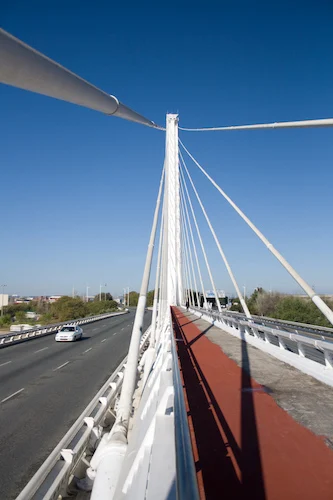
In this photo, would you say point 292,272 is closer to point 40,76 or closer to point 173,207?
point 40,76

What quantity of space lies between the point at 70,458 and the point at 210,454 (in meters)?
5.94

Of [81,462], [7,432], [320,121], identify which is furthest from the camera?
[7,432]

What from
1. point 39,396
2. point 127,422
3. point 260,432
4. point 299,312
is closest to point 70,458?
point 127,422

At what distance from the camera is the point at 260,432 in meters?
4.16

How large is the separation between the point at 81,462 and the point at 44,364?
12365mm

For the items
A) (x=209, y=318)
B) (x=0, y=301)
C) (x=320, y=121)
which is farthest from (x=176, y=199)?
(x=0, y=301)

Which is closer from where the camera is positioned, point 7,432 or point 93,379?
point 7,432

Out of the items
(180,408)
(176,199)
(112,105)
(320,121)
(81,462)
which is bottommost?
(81,462)

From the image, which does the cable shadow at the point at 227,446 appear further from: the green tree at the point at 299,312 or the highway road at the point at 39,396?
the green tree at the point at 299,312

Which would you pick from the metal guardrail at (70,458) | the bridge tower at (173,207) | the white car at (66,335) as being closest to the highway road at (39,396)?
the metal guardrail at (70,458)

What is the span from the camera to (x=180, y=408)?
269 centimetres

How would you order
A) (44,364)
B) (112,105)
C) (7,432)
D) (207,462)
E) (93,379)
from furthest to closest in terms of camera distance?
(44,364) < (93,379) < (7,432) < (112,105) < (207,462)

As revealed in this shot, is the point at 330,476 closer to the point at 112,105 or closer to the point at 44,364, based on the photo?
the point at 112,105

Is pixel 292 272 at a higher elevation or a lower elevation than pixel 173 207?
lower
